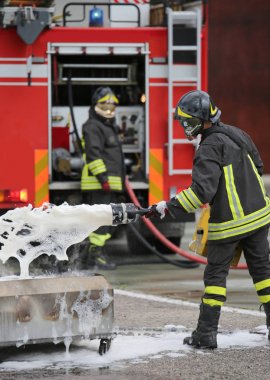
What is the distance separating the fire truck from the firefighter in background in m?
0.27

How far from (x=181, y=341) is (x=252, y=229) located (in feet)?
2.73

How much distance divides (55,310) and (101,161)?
451 cm

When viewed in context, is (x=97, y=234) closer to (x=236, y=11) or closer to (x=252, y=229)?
(x=252, y=229)

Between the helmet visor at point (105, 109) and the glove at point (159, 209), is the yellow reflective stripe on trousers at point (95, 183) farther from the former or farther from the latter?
the glove at point (159, 209)

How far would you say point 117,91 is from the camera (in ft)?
38.5

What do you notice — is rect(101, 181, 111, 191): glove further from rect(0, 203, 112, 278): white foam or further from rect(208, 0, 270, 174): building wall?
rect(208, 0, 270, 174): building wall

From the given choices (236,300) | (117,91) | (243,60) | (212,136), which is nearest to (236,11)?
(243,60)

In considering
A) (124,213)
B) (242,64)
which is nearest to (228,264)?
(124,213)

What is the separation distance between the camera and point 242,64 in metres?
24.5

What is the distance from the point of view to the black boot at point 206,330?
21.7 feet

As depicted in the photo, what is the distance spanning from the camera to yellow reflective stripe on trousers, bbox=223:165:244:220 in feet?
21.8

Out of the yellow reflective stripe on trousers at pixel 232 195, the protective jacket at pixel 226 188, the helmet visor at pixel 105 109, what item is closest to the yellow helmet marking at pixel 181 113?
the protective jacket at pixel 226 188

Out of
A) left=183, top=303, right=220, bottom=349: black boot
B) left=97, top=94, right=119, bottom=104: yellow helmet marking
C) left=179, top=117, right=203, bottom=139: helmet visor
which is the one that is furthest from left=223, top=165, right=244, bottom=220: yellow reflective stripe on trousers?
left=97, top=94, right=119, bottom=104: yellow helmet marking

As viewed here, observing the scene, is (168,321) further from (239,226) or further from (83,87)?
(83,87)
